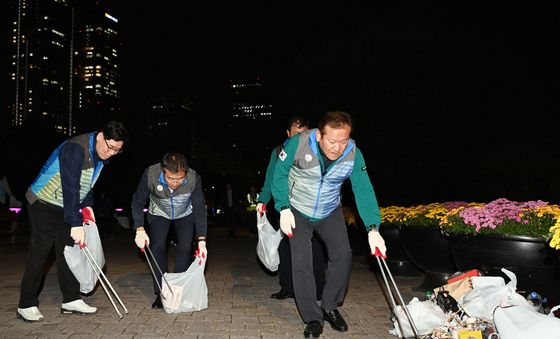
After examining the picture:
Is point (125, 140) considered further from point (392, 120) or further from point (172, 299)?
point (392, 120)

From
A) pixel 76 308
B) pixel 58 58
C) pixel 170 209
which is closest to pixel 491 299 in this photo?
pixel 170 209

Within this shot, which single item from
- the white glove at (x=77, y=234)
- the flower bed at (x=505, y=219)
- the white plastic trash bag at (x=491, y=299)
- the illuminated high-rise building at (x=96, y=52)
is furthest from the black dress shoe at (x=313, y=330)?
the illuminated high-rise building at (x=96, y=52)

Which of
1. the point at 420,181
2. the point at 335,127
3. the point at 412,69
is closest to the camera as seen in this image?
the point at 335,127

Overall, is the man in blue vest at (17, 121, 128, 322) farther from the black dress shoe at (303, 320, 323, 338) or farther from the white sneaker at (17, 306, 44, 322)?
the black dress shoe at (303, 320, 323, 338)

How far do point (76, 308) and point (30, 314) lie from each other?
0.41m

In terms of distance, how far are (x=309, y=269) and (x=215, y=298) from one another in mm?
1774

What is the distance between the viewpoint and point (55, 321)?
4719 millimetres

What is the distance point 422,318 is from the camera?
4086mm

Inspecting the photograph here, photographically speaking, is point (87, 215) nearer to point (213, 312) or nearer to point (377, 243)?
point (213, 312)

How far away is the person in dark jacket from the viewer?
5176 mm

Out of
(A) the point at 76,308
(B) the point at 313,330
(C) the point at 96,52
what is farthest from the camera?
(C) the point at 96,52

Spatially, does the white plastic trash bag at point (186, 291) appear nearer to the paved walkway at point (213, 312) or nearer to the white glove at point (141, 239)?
the paved walkway at point (213, 312)

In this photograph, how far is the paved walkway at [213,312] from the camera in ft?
14.3

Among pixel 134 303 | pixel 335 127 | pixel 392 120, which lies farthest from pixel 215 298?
pixel 392 120
